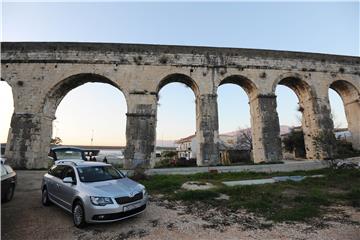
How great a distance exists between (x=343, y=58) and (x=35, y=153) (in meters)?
23.8

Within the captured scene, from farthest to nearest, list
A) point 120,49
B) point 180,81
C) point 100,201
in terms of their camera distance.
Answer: point 180,81, point 120,49, point 100,201

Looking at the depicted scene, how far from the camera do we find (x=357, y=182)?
26.2 ft

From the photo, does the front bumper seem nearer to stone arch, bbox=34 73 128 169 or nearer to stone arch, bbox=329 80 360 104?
stone arch, bbox=34 73 128 169

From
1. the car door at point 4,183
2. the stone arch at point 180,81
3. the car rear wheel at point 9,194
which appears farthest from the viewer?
the stone arch at point 180,81

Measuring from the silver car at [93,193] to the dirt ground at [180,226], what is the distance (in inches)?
10.9

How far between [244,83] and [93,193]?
1414cm

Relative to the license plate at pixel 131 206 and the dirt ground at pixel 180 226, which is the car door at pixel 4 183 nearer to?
the dirt ground at pixel 180 226

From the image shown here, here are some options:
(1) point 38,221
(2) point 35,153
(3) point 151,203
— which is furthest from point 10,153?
(3) point 151,203

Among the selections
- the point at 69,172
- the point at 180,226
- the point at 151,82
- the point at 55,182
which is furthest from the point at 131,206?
the point at 151,82

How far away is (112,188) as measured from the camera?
4590 mm

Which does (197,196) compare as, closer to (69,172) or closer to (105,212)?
(105,212)

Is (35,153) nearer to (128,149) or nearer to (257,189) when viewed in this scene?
(128,149)

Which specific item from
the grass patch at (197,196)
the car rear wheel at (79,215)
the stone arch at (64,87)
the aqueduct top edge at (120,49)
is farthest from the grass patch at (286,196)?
the aqueduct top edge at (120,49)

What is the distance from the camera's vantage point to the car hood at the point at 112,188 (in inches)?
171
